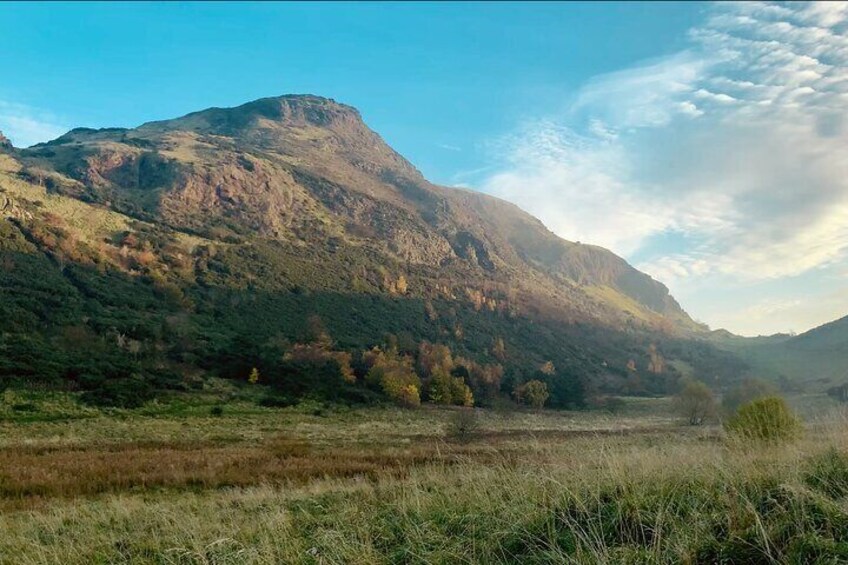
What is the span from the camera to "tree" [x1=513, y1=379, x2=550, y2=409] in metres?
77.2

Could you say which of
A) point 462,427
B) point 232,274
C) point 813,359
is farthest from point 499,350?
point 813,359

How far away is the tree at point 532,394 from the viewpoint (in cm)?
7725

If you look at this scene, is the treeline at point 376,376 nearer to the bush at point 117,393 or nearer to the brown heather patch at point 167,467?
the bush at point 117,393

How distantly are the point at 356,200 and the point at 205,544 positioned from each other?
197349 mm

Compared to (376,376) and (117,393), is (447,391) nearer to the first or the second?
(376,376)

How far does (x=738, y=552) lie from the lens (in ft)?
12.6

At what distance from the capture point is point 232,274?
337 ft

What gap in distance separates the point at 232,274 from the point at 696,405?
8411 cm

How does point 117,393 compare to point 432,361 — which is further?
point 432,361

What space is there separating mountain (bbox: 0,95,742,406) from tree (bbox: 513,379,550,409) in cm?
1651

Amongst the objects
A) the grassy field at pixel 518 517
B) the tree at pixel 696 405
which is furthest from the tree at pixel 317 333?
the grassy field at pixel 518 517

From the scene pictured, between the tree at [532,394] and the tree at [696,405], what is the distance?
63.7 feet

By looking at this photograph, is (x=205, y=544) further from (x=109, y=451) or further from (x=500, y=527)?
(x=109, y=451)

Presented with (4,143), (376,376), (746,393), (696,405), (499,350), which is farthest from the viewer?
(4,143)
